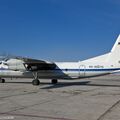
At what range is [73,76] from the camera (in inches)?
1201

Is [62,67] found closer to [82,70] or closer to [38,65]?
[82,70]

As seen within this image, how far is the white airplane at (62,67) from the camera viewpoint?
28703 mm

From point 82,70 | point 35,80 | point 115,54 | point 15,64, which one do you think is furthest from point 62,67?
point 115,54

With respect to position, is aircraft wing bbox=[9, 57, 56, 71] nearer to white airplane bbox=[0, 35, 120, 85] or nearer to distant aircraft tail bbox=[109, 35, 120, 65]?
white airplane bbox=[0, 35, 120, 85]

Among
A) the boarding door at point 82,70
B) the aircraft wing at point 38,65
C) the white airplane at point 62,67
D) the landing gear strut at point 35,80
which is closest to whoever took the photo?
the white airplane at point 62,67

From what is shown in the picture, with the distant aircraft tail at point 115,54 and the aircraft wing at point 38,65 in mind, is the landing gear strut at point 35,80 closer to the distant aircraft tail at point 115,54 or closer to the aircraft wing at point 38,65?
the aircraft wing at point 38,65

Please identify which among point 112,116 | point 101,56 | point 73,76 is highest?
point 101,56

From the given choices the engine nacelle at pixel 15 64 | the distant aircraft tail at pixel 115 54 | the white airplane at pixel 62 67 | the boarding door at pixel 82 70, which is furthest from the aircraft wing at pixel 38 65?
the distant aircraft tail at pixel 115 54

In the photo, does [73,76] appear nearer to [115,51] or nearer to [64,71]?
[64,71]

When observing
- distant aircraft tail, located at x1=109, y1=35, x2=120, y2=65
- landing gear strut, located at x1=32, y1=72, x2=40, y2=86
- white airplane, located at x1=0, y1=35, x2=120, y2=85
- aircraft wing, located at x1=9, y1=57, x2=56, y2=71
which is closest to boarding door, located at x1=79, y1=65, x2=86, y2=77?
white airplane, located at x1=0, y1=35, x2=120, y2=85

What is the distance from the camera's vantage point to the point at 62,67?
31.0 m

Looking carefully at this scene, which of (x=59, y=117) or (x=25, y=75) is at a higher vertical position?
(x=25, y=75)

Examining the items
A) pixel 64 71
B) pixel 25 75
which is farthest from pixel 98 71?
pixel 25 75

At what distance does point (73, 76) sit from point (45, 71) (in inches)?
139
